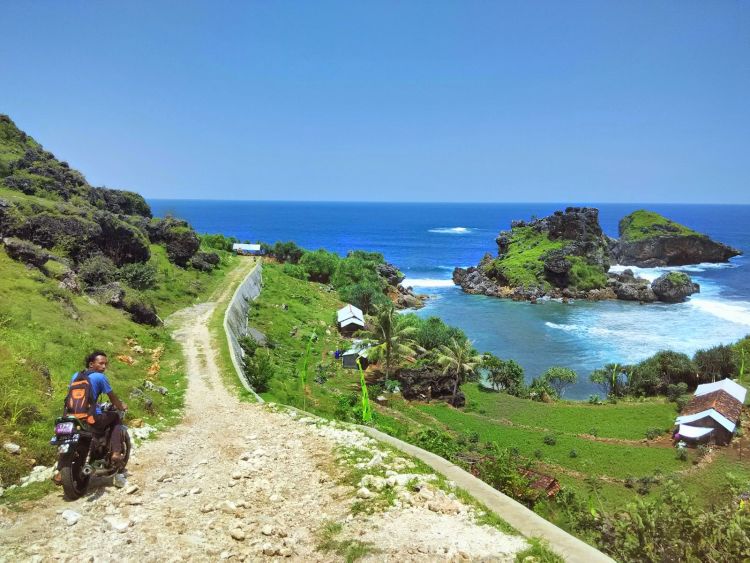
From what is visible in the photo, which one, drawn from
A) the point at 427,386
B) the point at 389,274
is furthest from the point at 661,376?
the point at 389,274

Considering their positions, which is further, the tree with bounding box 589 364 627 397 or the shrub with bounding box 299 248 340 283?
the shrub with bounding box 299 248 340 283

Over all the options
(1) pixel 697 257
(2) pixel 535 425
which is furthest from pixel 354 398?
(1) pixel 697 257

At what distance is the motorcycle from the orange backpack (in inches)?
4.9

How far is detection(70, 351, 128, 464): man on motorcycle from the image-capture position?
986 cm

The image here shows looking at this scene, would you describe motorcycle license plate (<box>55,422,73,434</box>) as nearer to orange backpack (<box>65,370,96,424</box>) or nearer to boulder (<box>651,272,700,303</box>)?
orange backpack (<box>65,370,96,424</box>)

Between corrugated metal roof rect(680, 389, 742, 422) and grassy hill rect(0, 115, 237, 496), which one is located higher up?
grassy hill rect(0, 115, 237, 496)

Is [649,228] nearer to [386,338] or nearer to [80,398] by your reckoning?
[386,338]

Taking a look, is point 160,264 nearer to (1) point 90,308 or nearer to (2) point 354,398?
(1) point 90,308

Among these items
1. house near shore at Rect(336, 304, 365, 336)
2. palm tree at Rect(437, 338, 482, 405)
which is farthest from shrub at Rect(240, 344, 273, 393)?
house near shore at Rect(336, 304, 365, 336)

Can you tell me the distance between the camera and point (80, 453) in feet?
32.3

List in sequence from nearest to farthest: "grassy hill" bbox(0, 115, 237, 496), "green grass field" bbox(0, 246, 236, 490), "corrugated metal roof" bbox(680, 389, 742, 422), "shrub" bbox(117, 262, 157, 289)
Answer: "green grass field" bbox(0, 246, 236, 490) → "grassy hill" bbox(0, 115, 237, 496) → "corrugated metal roof" bbox(680, 389, 742, 422) → "shrub" bbox(117, 262, 157, 289)

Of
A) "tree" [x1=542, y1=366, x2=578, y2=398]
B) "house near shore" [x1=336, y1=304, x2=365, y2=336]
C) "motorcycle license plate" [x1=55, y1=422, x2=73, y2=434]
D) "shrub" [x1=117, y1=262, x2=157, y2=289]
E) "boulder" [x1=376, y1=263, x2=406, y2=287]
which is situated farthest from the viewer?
"boulder" [x1=376, y1=263, x2=406, y2=287]

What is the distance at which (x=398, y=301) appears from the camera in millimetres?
90750

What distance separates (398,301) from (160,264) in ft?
167
